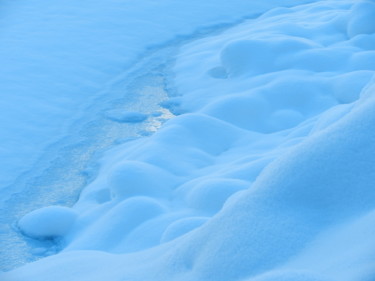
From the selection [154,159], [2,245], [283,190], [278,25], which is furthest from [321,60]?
[283,190]

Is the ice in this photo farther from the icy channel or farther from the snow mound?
the snow mound

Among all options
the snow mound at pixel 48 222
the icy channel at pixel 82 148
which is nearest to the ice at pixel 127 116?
the icy channel at pixel 82 148

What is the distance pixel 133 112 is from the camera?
12.4 feet

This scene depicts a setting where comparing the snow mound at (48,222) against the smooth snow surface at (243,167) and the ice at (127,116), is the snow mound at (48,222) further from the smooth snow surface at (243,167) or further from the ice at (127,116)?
the ice at (127,116)

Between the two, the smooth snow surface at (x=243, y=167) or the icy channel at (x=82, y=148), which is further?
the icy channel at (x=82, y=148)

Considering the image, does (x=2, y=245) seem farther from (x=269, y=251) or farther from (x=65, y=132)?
(x=269, y=251)

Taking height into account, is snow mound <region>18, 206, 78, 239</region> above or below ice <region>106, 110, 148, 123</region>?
below

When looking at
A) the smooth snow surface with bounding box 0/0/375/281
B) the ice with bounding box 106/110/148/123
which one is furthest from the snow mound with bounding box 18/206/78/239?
the ice with bounding box 106/110/148/123

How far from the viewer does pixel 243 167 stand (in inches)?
102

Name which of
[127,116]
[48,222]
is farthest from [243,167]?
[127,116]

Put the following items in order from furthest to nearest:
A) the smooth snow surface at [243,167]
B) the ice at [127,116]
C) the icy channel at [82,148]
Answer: the ice at [127,116] → the icy channel at [82,148] → the smooth snow surface at [243,167]

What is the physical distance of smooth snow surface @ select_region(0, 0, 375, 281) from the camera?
1.28m

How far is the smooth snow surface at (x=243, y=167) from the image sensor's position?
1279mm

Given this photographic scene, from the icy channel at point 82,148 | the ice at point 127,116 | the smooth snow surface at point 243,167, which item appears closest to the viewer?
the smooth snow surface at point 243,167
